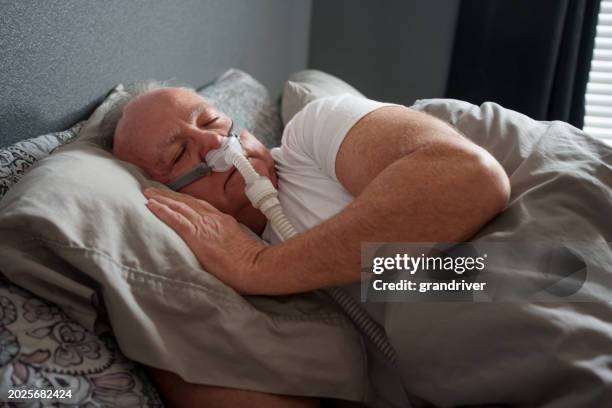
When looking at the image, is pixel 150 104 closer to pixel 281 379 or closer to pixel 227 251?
pixel 227 251

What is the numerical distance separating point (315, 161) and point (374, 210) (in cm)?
29

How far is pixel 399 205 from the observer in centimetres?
83

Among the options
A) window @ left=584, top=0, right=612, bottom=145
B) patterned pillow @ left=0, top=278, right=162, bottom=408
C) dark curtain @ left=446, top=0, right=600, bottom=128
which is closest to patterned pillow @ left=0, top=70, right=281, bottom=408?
patterned pillow @ left=0, top=278, right=162, bottom=408

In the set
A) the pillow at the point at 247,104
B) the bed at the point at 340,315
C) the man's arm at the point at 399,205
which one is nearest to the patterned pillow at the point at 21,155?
the bed at the point at 340,315

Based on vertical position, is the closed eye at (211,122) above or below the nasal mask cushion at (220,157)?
above

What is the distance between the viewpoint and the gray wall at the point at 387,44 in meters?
2.82

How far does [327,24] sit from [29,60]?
222 centimetres

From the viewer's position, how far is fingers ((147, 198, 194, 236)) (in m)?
0.93

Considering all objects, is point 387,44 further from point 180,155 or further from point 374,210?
point 374,210

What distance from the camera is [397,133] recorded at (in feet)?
3.00

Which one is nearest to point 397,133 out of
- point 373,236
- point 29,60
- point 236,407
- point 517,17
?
point 373,236

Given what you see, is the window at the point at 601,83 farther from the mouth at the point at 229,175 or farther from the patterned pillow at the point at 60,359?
the patterned pillow at the point at 60,359

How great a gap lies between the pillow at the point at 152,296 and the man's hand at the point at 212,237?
3 centimetres

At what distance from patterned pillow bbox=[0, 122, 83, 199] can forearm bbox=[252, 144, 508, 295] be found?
0.50 meters
